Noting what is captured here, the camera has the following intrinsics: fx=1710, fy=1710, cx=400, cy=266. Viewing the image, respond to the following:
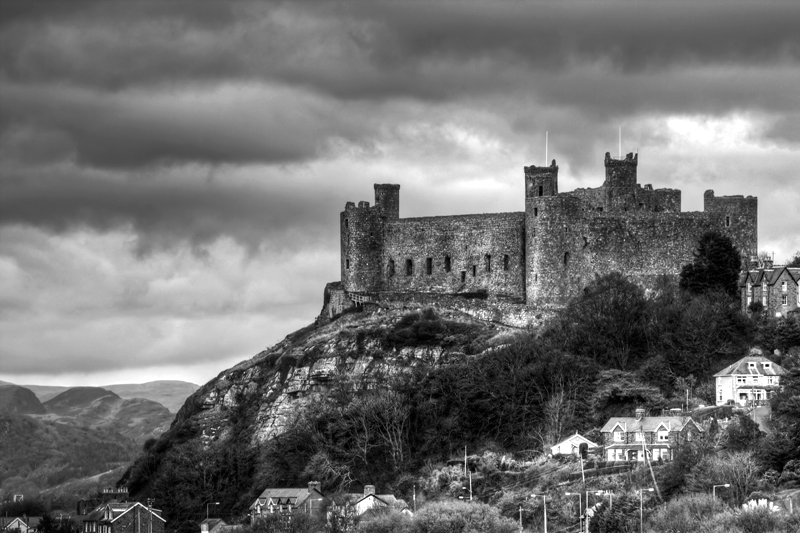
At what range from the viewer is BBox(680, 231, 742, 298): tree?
98.7m

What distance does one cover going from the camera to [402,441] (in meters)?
94.1

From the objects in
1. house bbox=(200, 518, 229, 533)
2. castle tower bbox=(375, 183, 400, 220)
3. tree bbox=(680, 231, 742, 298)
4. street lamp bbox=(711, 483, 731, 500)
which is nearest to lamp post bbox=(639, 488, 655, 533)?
street lamp bbox=(711, 483, 731, 500)

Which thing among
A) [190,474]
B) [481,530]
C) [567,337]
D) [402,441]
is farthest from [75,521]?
[481,530]

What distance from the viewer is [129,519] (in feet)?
316

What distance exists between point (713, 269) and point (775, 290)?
3.92m

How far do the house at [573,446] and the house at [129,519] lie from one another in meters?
22.9

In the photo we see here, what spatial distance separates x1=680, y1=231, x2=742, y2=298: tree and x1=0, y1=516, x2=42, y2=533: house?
48652 millimetres

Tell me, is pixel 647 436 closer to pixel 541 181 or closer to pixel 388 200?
pixel 541 181

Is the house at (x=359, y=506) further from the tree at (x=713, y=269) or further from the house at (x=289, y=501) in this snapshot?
the tree at (x=713, y=269)

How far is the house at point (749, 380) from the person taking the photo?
90438 mm

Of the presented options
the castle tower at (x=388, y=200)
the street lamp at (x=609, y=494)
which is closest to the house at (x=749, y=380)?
the street lamp at (x=609, y=494)

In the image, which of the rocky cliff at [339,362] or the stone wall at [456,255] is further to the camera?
the stone wall at [456,255]

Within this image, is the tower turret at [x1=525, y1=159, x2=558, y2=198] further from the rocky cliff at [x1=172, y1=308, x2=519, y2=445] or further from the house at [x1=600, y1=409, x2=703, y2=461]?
the house at [x1=600, y1=409, x2=703, y2=461]

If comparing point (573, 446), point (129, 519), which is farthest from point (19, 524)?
point (573, 446)
